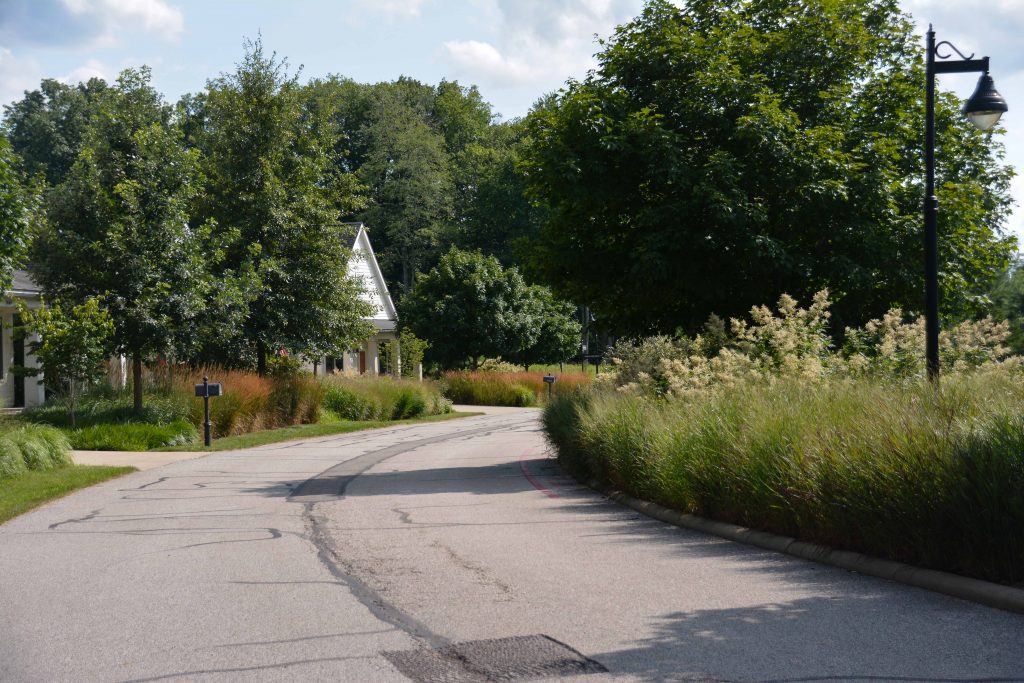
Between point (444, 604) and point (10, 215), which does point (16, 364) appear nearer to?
point (10, 215)

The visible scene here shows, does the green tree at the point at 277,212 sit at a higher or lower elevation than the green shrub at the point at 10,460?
higher

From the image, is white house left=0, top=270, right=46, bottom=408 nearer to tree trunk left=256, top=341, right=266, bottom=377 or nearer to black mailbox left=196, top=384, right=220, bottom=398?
tree trunk left=256, top=341, right=266, bottom=377

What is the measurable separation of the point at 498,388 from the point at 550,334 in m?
10.9

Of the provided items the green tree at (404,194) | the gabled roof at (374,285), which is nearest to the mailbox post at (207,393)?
the gabled roof at (374,285)

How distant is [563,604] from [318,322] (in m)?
24.5

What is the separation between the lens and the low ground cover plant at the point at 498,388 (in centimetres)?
4688

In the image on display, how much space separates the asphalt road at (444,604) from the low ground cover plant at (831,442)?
1.72 feet

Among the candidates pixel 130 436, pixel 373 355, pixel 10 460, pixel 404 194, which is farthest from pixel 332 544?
pixel 404 194

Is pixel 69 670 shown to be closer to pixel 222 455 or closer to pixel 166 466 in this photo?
pixel 166 466

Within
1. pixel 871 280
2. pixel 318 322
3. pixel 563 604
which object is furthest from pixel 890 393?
pixel 318 322

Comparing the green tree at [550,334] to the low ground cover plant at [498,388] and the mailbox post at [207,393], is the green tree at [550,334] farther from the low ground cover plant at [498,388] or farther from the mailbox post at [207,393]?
the mailbox post at [207,393]

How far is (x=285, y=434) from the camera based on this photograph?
27391mm

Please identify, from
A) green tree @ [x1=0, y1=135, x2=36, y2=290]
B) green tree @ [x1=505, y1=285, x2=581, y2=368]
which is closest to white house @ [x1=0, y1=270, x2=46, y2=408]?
green tree @ [x1=0, y1=135, x2=36, y2=290]

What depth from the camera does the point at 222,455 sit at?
21953mm
